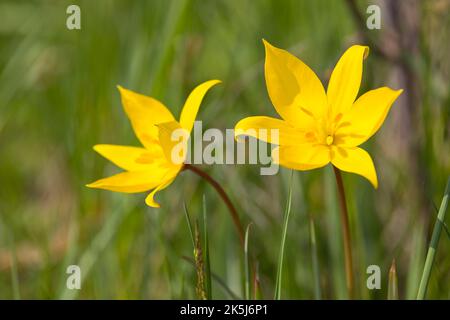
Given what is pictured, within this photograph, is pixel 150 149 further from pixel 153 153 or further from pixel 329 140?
pixel 329 140

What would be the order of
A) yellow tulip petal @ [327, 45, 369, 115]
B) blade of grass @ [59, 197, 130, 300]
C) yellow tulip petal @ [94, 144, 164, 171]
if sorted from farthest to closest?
blade of grass @ [59, 197, 130, 300] < yellow tulip petal @ [94, 144, 164, 171] < yellow tulip petal @ [327, 45, 369, 115]

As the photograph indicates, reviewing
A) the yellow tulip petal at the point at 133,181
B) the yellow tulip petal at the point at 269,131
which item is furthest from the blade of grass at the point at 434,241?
the yellow tulip petal at the point at 133,181

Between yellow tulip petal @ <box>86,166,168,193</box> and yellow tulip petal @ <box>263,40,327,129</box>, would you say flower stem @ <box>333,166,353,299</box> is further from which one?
A: yellow tulip petal @ <box>86,166,168,193</box>

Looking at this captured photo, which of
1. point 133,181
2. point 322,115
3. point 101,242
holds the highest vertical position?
point 322,115

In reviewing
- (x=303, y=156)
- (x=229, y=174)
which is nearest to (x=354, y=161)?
(x=303, y=156)

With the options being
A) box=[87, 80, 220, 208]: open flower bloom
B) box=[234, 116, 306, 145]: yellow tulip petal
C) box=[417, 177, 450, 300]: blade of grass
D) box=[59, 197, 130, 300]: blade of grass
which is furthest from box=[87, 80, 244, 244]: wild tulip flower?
box=[59, 197, 130, 300]: blade of grass

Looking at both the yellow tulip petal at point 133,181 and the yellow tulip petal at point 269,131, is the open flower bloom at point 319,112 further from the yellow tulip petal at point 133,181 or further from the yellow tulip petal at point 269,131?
the yellow tulip petal at point 133,181

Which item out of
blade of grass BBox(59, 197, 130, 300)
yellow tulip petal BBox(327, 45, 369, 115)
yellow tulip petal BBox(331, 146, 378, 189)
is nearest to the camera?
yellow tulip petal BBox(331, 146, 378, 189)
